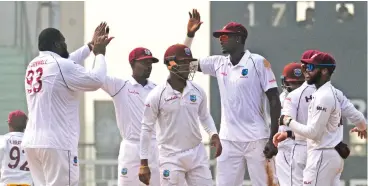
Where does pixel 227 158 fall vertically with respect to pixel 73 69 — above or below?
below

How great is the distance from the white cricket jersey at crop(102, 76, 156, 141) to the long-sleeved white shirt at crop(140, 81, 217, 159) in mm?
1200

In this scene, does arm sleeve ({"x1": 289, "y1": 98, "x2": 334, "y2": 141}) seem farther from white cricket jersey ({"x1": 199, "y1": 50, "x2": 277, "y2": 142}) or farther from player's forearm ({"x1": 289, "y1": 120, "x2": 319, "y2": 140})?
white cricket jersey ({"x1": 199, "y1": 50, "x2": 277, "y2": 142})

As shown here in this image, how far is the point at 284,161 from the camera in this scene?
15.3 m

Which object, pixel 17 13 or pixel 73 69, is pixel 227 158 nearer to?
pixel 73 69

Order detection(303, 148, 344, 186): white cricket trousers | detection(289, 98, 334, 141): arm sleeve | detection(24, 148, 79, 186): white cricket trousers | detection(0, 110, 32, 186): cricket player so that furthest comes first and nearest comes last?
1. detection(0, 110, 32, 186): cricket player
2. detection(303, 148, 344, 186): white cricket trousers
3. detection(289, 98, 334, 141): arm sleeve
4. detection(24, 148, 79, 186): white cricket trousers

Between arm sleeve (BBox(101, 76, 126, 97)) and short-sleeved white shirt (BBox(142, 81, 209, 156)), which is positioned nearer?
short-sleeved white shirt (BBox(142, 81, 209, 156))

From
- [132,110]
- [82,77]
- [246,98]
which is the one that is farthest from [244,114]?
[82,77]

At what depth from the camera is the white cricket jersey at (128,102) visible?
1370 centimetres

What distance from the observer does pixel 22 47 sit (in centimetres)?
2162

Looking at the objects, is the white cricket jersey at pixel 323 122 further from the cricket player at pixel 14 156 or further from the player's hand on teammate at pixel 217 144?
the cricket player at pixel 14 156

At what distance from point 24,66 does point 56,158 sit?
10.1 metres

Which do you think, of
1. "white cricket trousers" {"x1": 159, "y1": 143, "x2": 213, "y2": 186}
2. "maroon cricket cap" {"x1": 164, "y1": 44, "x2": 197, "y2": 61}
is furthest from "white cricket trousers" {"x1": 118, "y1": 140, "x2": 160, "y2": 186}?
"maroon cricket cap" {"x1": 164, "y1": 44, "x2": 197, "y2": 61}

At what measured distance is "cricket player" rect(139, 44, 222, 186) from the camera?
1230 cm

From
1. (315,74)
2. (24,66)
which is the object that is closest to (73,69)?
(315,74)
